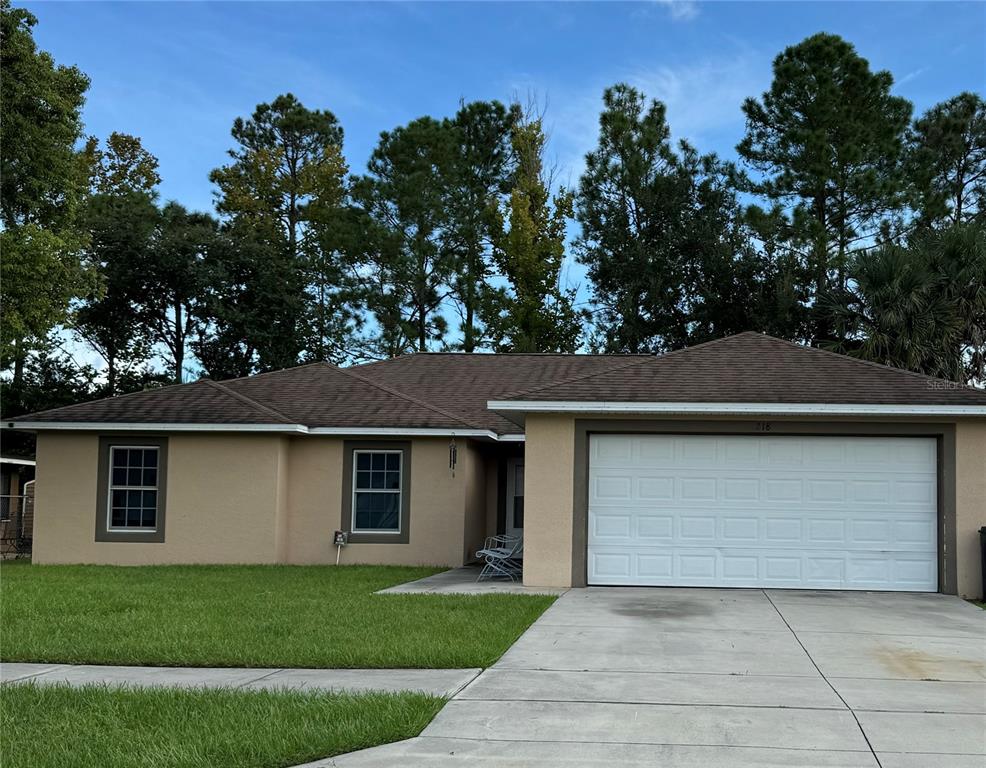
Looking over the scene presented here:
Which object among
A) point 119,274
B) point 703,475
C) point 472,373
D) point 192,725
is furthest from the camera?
point 119,274

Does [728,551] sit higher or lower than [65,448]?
lower

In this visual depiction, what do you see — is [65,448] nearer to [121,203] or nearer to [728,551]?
[728,551]

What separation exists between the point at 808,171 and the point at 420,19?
1807 cm

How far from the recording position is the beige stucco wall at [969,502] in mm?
13875

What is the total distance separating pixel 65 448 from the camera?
18625 mm

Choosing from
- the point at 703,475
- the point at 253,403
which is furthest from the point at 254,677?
the point at 253,403

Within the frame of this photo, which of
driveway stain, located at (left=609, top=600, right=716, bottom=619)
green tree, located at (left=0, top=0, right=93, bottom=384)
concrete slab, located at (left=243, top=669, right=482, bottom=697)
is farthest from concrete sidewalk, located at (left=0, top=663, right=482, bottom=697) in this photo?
green tree, located at (left=0, top=0, right=93, bottom=384)

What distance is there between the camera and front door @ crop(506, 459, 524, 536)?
21078mm

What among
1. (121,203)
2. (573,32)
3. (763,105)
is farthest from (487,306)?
(573,32)

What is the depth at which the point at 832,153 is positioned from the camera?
3228 centimetres

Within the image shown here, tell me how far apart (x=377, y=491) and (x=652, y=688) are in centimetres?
1173

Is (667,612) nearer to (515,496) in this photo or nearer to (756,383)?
(756,383)

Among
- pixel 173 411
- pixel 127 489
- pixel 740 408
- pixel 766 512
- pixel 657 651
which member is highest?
pixel 740 408

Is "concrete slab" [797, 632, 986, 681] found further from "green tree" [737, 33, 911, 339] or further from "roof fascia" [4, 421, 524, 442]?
"green tree" [737, 33, 911, 339]
